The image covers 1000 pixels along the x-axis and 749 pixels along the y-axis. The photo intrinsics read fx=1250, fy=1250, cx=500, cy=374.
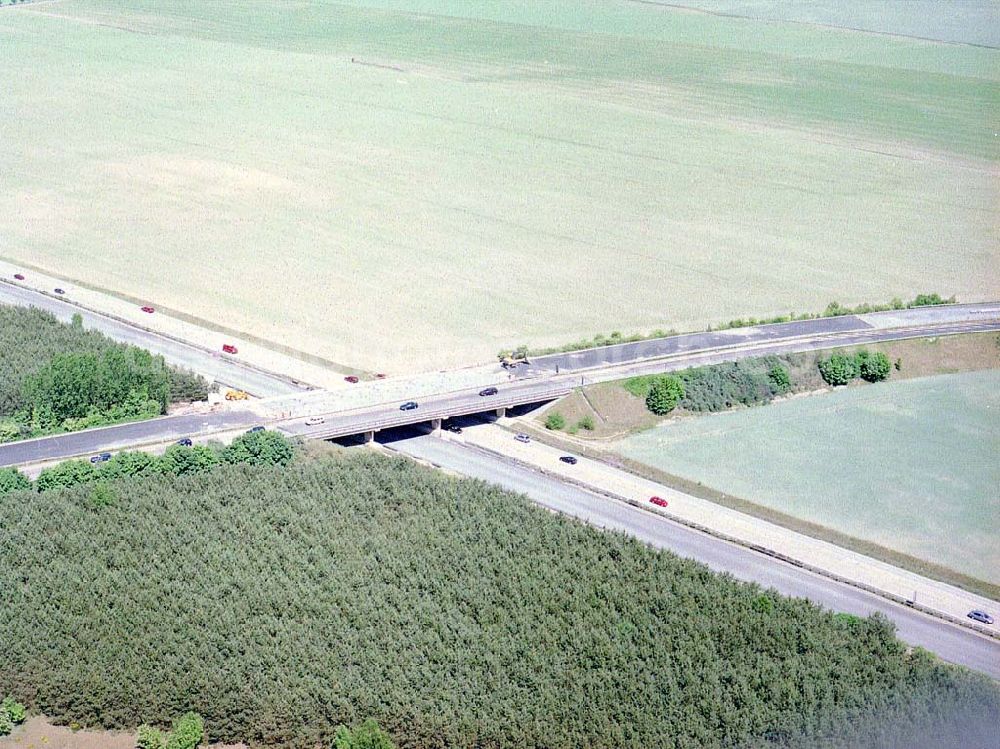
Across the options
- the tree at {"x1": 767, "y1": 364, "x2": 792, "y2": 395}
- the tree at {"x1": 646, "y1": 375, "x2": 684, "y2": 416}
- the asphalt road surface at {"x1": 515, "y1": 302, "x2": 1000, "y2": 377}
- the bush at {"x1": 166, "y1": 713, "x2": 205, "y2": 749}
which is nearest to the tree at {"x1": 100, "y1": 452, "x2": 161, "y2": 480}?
the bush at {"x1": 166, "y1": 713, "x2": 205, "y2": 749}

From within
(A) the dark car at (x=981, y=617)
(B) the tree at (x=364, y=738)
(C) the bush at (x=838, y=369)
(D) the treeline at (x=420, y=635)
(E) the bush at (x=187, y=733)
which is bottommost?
(E) the bush at (x=187, y=733)

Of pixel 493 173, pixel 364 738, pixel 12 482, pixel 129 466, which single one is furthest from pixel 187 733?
pixel 493 173

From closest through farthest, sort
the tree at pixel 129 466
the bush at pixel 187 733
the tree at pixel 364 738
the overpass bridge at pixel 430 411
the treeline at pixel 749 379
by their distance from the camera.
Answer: the tree at pixel 364 738 → the bush at pixel 187 733 → the tree at pixel 129 466 → the overpass bridge at pixel 430 411 → the treeline at pixel 749 379

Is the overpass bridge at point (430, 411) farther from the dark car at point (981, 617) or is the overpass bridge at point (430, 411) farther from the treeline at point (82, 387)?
the dark car at point (981, 617)

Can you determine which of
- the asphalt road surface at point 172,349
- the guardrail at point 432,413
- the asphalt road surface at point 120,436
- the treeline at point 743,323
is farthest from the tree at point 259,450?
the treeline at point 743,323

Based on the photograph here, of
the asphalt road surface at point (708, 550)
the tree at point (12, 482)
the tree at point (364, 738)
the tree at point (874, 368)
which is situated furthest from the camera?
the tree at point (874, 368)

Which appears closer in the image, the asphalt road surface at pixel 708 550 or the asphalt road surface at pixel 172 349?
the asphalt road surface at pixel 708 550
